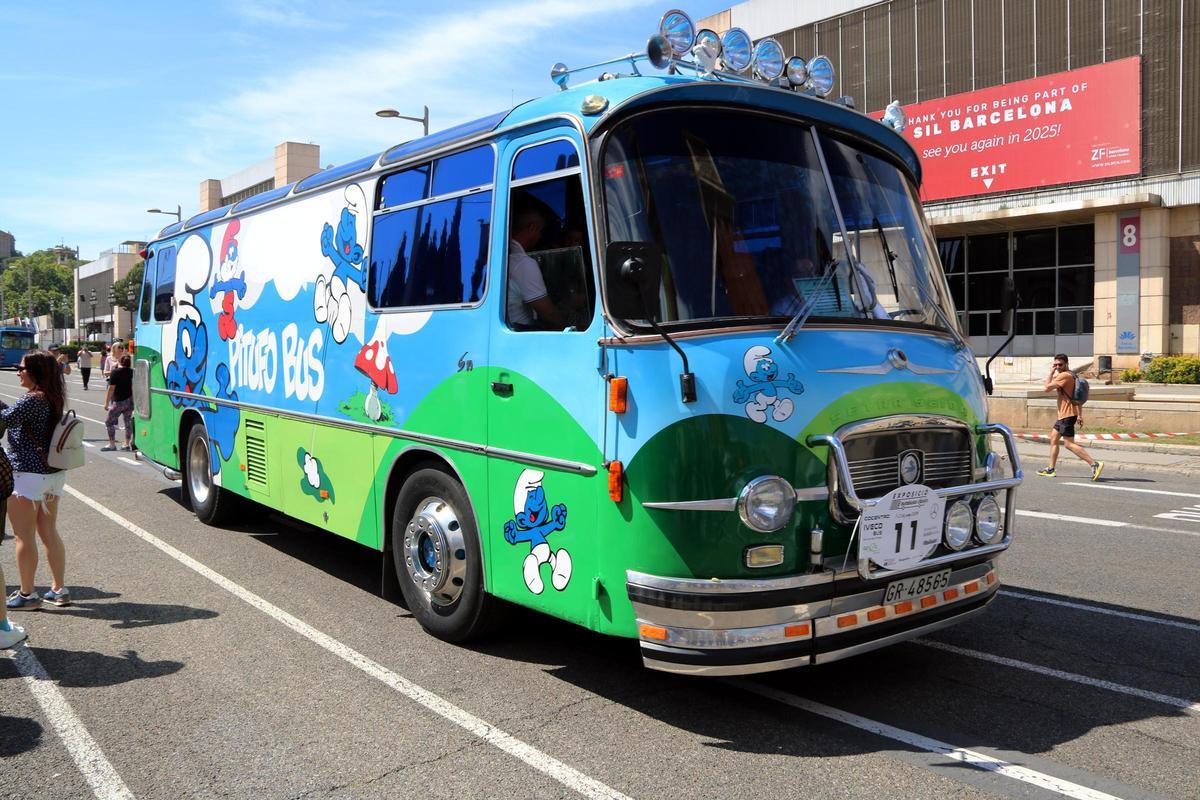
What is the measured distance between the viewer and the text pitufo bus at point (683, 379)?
4227mm

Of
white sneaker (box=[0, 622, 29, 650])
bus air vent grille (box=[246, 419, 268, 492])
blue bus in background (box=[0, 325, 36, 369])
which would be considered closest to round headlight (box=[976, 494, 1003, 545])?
white sneaker (box=[0, 622, 29, 650])

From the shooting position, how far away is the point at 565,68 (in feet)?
17.6

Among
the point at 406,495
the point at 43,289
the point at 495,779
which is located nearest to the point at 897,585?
the point at 495,779

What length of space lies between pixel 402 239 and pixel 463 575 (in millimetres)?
2224

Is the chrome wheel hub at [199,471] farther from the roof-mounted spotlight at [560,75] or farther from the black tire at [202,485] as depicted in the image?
the roof-mounted spotlight at [560,75]

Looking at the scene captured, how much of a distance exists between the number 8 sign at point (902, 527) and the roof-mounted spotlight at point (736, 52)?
2.34 m

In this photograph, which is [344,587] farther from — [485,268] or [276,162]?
[276,162]

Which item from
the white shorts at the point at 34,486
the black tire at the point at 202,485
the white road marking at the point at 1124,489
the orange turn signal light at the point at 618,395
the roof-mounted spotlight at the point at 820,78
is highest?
the roof-mounted spotlight at the point at 820,78

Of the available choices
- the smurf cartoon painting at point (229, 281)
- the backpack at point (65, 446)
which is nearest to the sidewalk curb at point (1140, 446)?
the smurf cartoon painting at point (229, 281)

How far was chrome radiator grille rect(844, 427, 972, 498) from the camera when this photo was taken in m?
4.51

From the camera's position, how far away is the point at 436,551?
5.73m

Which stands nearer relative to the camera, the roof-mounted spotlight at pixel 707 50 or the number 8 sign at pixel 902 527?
the number 8 sign at pixel 902 527

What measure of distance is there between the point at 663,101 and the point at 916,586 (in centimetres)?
262

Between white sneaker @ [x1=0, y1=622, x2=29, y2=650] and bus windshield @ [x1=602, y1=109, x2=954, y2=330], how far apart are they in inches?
157
